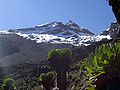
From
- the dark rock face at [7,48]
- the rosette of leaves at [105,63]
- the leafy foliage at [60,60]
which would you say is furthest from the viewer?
the dark rock face at [7,48]

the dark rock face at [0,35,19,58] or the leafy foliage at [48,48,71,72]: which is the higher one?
the dark rock face at [0,35,19,58]

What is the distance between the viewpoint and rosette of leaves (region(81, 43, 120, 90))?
47.3 feet

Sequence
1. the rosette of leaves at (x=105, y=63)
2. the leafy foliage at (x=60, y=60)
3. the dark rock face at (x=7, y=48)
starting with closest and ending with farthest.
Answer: the rosette of leaves at (x=105, y=63)
the leafy foliage at (x=60, y=60)
the dark rock face at (x=7, y=48)

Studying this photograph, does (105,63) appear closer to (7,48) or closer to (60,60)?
(60,60)

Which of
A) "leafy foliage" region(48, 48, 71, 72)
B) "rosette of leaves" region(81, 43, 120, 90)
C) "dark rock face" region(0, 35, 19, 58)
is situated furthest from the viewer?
"dark rock face" region(0, 35, 19, 58)

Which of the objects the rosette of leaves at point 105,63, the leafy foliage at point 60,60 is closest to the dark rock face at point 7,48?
the leafy foliage at point 60,60

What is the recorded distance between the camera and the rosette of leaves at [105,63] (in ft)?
47.3

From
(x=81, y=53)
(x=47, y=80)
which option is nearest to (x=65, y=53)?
(x=47, y=80)

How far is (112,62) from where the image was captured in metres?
14.7

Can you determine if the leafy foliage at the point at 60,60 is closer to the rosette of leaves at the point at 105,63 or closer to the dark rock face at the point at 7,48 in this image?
the rosette of leaves at the point at 105,63

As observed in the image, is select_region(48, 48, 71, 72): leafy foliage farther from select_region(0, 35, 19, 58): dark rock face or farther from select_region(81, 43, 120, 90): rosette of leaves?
select_region(0, 35, 19, 58): dark rock face

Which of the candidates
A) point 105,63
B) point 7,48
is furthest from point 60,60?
point 7,48

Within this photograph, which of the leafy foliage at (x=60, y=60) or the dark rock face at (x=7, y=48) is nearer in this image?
the leafy foliage at (x=60, y=60)

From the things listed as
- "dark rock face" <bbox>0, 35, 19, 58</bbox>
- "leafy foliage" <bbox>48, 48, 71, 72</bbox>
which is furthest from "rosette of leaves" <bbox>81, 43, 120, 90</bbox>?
"dark rock face" <bbox>0, 35, 19, 58</bbox>
